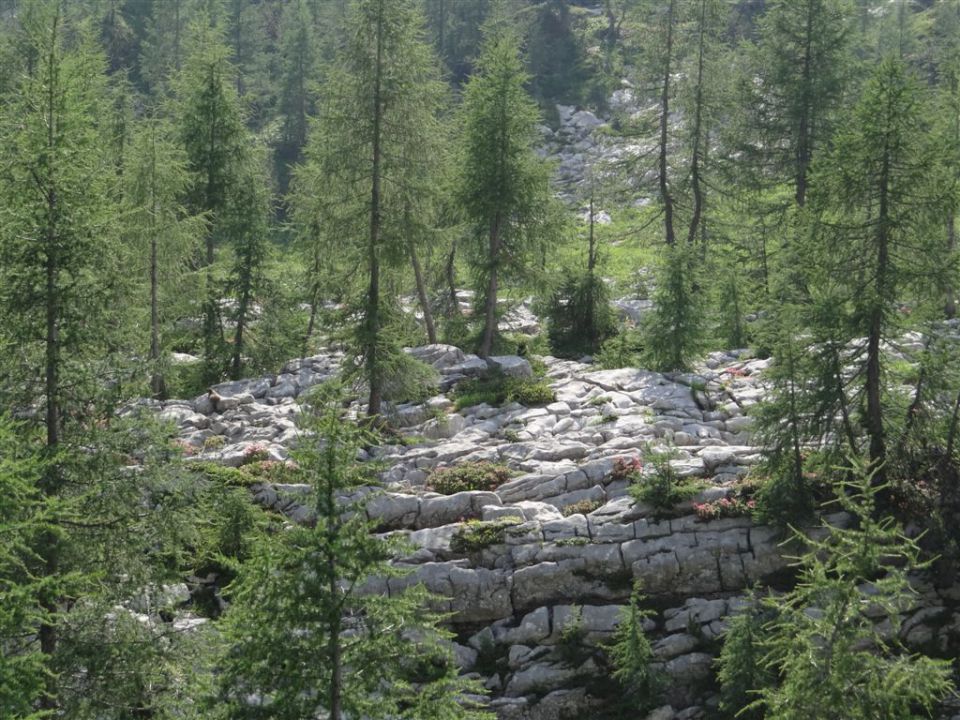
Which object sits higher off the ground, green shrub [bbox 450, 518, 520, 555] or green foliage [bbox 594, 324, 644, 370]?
green foliage [bbox 594, 324, 644, 370]

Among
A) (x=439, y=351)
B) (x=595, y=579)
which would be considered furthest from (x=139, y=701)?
(x=439, y=351)

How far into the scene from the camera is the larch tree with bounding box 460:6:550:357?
1261 inches

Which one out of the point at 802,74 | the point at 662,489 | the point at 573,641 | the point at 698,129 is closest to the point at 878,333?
the point at 662,489

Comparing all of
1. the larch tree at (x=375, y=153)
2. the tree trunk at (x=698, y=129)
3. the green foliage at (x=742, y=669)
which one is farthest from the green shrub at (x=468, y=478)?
the tree trunk at (x=698, y=129)

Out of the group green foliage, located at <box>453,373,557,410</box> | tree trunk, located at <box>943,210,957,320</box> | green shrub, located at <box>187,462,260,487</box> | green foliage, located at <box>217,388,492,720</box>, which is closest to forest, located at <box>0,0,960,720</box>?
green foliage, located at <box>217,388,492,720</box>

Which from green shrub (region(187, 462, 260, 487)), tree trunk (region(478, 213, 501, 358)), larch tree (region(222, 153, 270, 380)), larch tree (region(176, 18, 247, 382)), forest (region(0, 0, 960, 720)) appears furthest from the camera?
larch tree (region(176, 18, 247, 382))

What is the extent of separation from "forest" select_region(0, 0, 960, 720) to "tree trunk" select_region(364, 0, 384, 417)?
0.10m

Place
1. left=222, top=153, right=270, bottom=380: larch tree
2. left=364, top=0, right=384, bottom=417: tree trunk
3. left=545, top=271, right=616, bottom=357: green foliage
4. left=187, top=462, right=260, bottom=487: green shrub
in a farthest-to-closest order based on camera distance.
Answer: left=545, top=271, right=616, bottom=357: green foliage < left=222, top=153, right=270, bottom=380: larch tree < left=364, top=0, right=384, bottom=417: tree trunk < left=187, top=462, right=260, bottom=487: green shrub

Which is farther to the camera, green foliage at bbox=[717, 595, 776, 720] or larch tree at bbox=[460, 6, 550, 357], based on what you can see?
larch tree at bbox=[460, 6, 550, 357]

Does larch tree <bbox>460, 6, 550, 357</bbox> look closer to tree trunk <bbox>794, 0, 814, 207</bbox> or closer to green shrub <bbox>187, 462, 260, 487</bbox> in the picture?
tree trunk <bbox>794, 0, 814, 207</bbox>

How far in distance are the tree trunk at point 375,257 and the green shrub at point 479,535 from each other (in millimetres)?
6228

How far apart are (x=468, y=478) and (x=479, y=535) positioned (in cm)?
267

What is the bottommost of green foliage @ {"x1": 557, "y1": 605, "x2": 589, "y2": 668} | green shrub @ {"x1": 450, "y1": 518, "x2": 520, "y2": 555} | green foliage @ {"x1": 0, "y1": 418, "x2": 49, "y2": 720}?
green foliage @ {"x1": 557, "y1": 605, "x2": 589, "y2": 668}

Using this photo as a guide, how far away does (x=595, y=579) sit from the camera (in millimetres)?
19797
